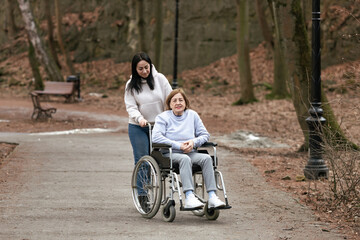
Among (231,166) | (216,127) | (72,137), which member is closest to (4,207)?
(231,166)

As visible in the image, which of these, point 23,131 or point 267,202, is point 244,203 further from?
point 23,131

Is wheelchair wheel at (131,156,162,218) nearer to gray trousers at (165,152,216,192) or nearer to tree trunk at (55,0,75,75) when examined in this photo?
gray trousers at (165,152,216,192)

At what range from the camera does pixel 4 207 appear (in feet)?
27.6

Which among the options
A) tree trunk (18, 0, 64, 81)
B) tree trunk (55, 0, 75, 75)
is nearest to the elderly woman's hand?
tree trunk (18, 0, 64, 81)

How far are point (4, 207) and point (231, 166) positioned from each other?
5.06 m

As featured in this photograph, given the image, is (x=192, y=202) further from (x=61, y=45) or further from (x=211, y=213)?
(x=61, y=45)

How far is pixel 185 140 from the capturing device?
786 centimetres

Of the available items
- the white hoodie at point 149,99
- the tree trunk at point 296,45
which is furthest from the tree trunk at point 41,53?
the white hoodie at point 149,99

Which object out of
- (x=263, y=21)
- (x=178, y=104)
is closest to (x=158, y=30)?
(x=263, y=21)

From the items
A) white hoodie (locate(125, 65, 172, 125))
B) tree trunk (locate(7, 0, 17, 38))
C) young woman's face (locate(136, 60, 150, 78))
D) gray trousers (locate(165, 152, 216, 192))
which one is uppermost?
young woman's face (locate(136, 60, 150, 78))

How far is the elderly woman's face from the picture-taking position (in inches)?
312

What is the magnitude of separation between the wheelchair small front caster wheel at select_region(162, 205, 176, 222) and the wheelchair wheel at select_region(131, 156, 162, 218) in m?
0.09

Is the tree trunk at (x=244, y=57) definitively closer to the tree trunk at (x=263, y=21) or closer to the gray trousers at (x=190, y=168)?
the tree trunk at (x=263, y=21)

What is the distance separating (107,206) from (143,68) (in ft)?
5.62
